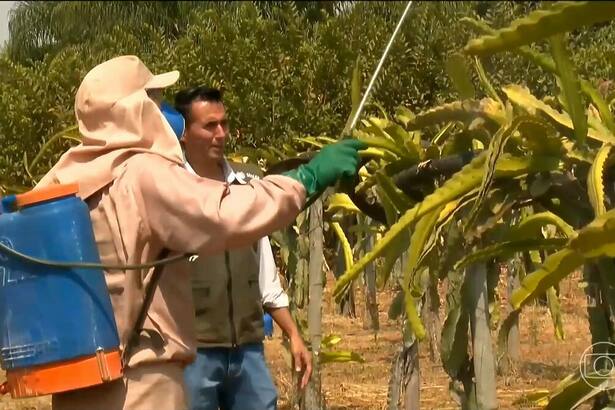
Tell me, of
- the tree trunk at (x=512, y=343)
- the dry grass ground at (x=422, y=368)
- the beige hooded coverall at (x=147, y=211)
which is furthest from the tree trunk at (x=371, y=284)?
the beige hooded coverall at (x=147, y=211)

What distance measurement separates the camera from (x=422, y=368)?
8.88 metres

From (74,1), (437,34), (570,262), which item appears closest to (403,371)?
(570,262)

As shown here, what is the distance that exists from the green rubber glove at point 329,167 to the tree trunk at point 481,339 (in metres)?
0.49

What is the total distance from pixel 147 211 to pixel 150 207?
0.01m

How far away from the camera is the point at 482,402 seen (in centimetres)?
326

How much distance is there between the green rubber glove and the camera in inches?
107

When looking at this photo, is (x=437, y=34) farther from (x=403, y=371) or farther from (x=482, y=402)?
(x=482, y=402)

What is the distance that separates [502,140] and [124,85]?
3.08 feet

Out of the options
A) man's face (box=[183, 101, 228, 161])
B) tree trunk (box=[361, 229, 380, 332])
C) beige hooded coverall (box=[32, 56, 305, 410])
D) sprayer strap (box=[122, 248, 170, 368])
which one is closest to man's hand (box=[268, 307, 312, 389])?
man's face (box=[183, 101, 228, 161])

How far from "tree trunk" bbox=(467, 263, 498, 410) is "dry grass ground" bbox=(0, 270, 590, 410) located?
148 inches

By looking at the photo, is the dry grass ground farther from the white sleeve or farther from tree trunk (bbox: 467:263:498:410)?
tree trunk (bbox: 467:263:498:410)

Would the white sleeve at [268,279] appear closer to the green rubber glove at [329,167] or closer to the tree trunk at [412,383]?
the tree trunk at [412,383]

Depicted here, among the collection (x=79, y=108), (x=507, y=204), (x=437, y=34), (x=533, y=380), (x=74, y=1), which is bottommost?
(x=533, y=380)

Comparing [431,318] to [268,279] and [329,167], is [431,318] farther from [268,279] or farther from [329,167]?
[329,167]
